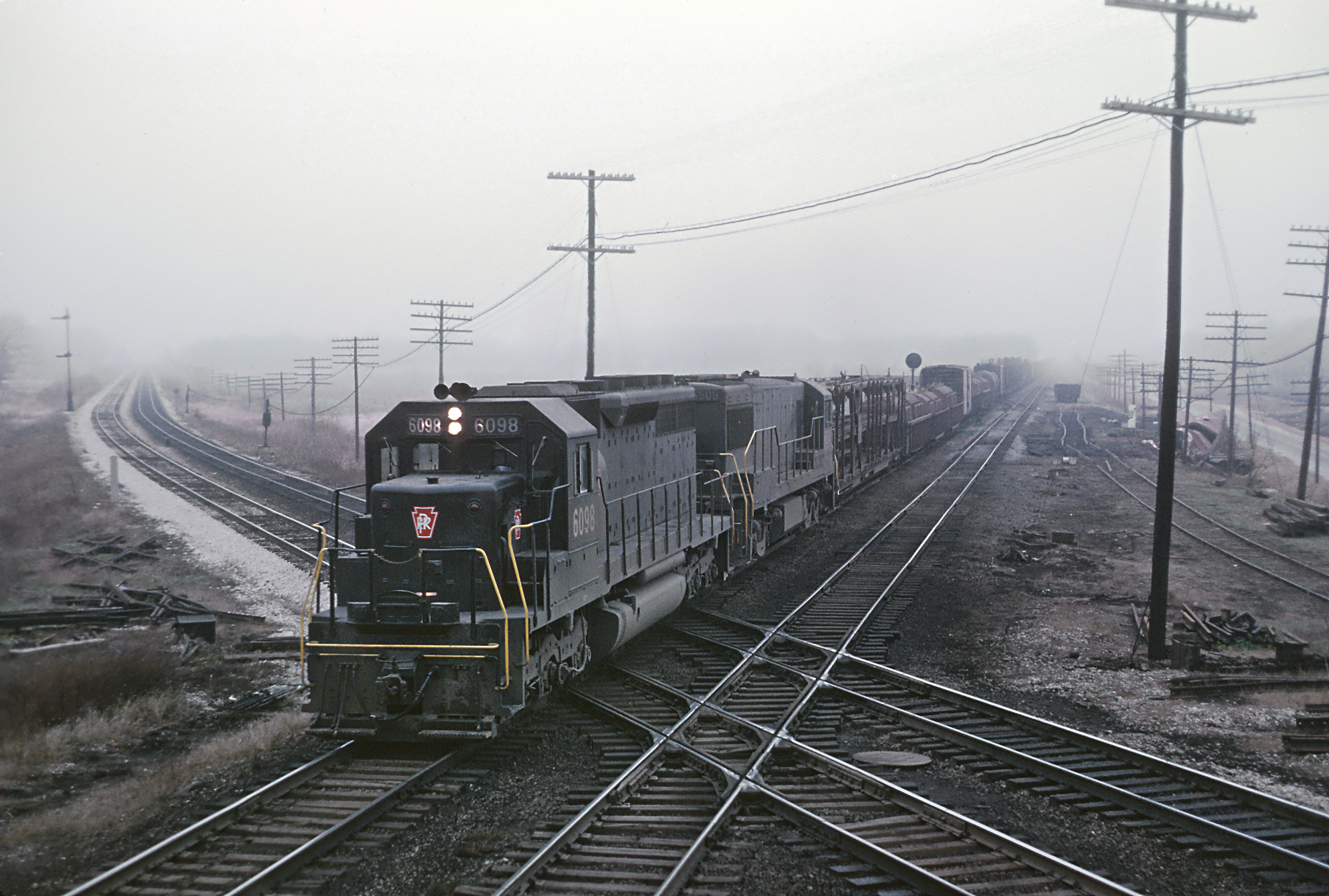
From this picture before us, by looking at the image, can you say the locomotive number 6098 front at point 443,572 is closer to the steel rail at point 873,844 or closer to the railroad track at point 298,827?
the railroad track at point 298,827

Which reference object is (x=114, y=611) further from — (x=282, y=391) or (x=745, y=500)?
(x=282, y=391)

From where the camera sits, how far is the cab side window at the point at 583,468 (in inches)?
362

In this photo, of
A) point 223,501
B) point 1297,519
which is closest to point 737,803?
point 223,501

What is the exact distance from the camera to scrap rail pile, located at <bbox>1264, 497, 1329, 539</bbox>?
22297 mm

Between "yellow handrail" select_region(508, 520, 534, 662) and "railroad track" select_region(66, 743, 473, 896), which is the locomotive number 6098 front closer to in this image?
"yellow handrail" select_region(508, 520, 534, 662)

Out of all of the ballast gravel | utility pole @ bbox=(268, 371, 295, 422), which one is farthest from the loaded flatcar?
utility pole @ bbox=(268, 371, 295, 422)

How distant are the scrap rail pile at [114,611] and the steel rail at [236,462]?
398cm

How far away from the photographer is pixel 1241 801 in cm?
684

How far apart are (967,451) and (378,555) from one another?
115 feet

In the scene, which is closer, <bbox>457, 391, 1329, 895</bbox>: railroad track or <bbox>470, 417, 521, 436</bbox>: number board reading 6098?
<bbox>457, 391, 1329, 895</bbox>: railroad track

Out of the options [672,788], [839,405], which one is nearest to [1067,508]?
[839,405]

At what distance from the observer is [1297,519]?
22.6 m

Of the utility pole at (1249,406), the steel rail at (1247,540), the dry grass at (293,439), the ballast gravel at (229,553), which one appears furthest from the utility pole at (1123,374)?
the ballast gravel at (229,553)

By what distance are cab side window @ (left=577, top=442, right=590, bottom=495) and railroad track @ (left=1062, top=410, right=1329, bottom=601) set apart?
40.4 ft
